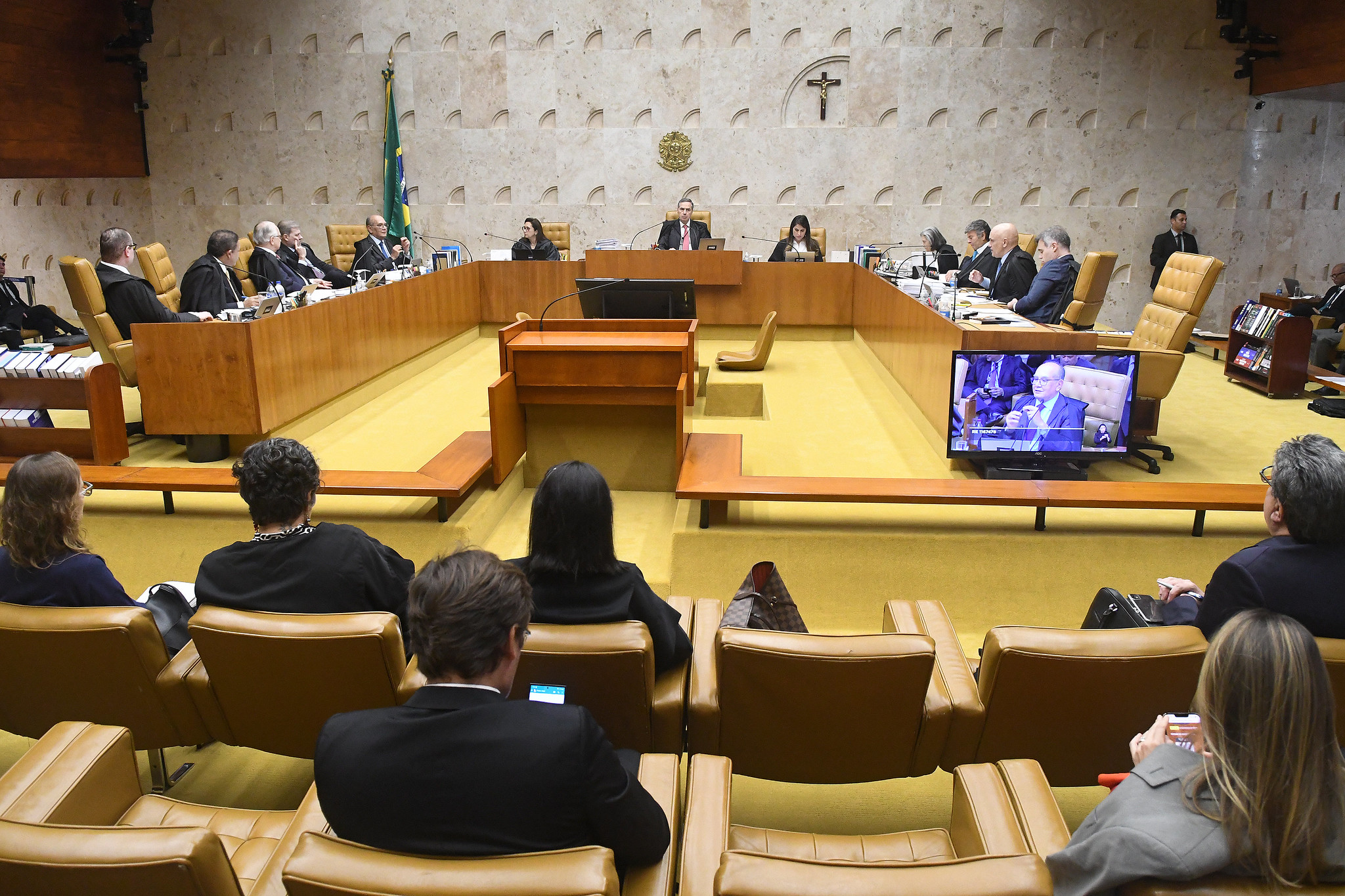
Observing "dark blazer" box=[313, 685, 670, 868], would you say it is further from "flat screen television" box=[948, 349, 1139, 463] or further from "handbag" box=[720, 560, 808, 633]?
"flat screen television" box=[948, 349, 1139, 463]

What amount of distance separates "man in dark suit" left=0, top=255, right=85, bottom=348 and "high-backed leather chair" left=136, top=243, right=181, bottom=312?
5.77ft

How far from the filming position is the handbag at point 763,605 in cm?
246

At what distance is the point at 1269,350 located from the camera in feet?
22.2

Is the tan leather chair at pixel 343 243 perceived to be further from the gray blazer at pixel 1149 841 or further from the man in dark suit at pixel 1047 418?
the gray blazer at pixel 1149 841

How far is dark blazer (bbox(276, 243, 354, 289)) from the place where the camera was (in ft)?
24.8

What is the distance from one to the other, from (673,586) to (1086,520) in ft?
5.54

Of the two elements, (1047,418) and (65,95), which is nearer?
(1047,418)

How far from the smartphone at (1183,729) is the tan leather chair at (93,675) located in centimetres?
206

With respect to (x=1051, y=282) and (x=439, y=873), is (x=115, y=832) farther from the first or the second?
(x=1051, y=282)

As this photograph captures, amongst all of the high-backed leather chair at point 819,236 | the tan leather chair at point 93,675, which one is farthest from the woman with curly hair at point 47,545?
the high-backed leather chair at point 819,236

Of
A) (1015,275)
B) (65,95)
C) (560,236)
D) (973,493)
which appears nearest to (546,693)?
(973,493)

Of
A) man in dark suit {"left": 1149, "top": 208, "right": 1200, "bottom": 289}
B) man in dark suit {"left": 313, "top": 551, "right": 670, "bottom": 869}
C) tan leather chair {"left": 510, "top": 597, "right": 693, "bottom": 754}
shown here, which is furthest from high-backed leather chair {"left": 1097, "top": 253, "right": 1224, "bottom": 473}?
man in dark suit {"left": 1149, "top": 208, "right": 1200, "bottom": 289}

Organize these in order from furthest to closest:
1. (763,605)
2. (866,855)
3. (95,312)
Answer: (95,312) → (763,605) → (866,855)

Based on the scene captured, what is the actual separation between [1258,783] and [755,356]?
→ 6.05 metres
